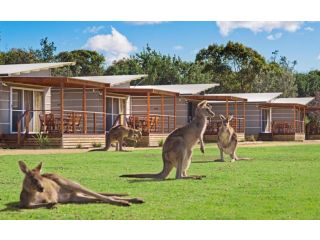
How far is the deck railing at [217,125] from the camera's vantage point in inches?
1258

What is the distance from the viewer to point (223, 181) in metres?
9.92

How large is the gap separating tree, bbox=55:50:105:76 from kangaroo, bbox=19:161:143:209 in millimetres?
21528

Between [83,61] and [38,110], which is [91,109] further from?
[38,110]

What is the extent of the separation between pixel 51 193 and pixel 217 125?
83.0 ft

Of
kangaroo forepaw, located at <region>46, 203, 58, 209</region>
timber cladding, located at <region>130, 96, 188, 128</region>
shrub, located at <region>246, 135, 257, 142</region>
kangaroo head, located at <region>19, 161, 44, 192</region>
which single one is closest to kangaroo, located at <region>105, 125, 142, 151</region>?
timber cladding, located at <region>130, 96, 188, 128</region>

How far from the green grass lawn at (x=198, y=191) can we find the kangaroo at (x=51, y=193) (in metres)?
0.11

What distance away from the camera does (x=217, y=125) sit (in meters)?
32.1

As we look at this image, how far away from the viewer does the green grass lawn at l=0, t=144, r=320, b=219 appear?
669cm

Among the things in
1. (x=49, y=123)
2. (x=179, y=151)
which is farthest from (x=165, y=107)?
(x=179, y=151)

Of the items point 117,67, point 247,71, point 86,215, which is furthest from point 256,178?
point 247,71

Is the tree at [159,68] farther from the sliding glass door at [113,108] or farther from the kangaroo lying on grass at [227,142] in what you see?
the kangaroo lying on grass at [227,142]

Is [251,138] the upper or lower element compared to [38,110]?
lower
